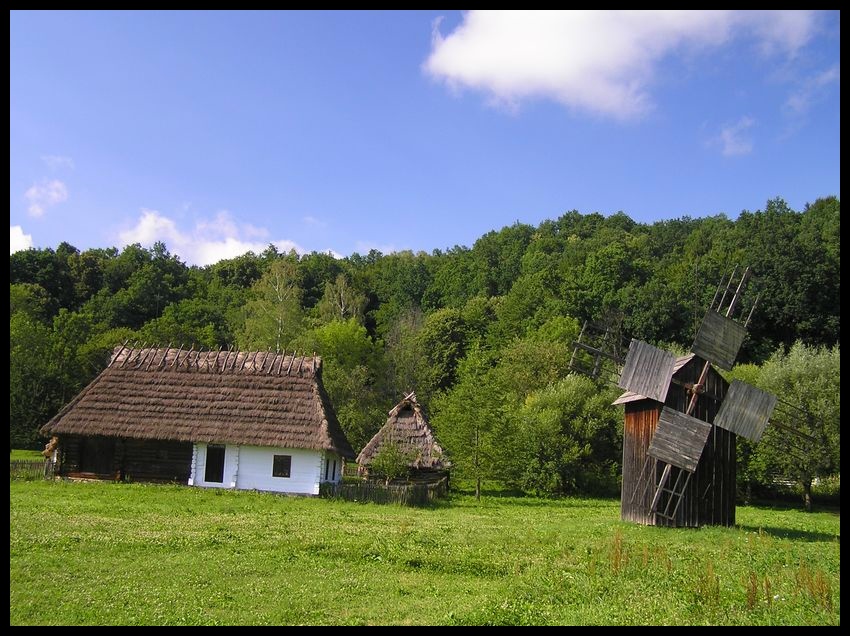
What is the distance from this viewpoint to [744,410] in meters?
20.6

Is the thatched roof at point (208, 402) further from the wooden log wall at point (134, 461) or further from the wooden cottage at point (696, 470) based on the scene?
the wooden cottage at point (696, 470)

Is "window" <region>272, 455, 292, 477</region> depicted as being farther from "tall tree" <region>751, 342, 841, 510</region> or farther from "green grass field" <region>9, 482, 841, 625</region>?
"tall tree" <region>751, 342, 841, 510</region>

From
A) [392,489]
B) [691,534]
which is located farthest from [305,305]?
[691,534]

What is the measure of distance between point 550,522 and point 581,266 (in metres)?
44.2

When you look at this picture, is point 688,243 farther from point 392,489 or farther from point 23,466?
point 23,466

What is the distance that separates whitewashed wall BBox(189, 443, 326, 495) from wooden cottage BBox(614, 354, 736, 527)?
11.9 metres

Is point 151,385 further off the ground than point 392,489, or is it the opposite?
point 151,385

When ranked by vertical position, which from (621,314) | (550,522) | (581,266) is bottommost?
(550,522)

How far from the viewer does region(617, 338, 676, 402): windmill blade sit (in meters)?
20.8

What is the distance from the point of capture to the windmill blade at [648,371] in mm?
20750

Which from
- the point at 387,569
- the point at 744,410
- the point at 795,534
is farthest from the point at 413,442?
the point at 387,569

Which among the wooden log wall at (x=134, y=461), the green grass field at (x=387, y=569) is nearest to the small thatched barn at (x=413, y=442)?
the wooden log wall at (x=134, y=461)

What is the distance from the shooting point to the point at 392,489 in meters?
24.2

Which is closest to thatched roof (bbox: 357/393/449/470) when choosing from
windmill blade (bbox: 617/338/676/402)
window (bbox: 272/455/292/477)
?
window (bbox: 272/455/292/477)
